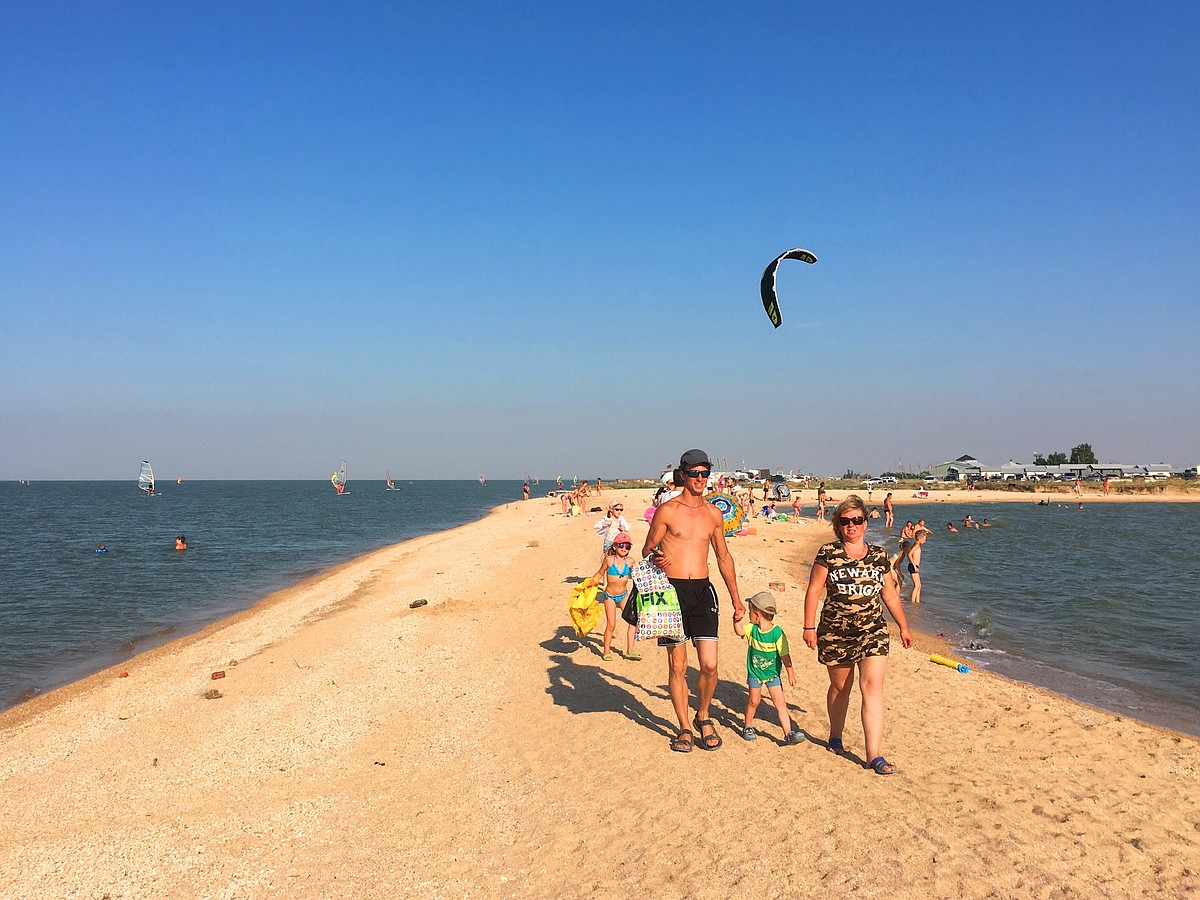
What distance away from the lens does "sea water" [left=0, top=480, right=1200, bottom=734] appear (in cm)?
1125

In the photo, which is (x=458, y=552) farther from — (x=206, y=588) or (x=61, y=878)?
(x=61, y=878)

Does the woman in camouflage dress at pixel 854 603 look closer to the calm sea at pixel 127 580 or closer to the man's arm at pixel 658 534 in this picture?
the man's arm at pixel 658 534

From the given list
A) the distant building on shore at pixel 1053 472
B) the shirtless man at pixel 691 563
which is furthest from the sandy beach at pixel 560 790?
the distant building on shore at pixel 1053 472

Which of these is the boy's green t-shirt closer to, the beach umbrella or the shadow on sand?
the shadow on sand

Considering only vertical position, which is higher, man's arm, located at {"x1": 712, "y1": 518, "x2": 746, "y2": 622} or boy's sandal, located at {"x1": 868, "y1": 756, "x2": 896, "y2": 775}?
man's arm, located at {"x1": 712, "y1": 518, "x2": 746, "y2": 622}

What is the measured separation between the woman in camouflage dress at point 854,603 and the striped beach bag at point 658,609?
1100 millimetres

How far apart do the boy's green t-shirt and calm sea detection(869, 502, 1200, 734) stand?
19.0 feet

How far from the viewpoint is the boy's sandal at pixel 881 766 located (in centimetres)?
546

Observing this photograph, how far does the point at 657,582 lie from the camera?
19.5 feet

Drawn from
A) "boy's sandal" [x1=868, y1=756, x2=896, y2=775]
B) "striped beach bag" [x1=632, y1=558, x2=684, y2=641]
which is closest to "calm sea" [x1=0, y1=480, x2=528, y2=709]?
"striped beach bag" [x1=632, y1=558, x2=684, y2=641]

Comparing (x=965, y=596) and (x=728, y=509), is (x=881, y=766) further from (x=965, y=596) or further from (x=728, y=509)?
(x=965, y=596)

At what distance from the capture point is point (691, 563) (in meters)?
5.74

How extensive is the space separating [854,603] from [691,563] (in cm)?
132

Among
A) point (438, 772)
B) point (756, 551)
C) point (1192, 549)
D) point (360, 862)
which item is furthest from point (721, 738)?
point (1192, 549)
